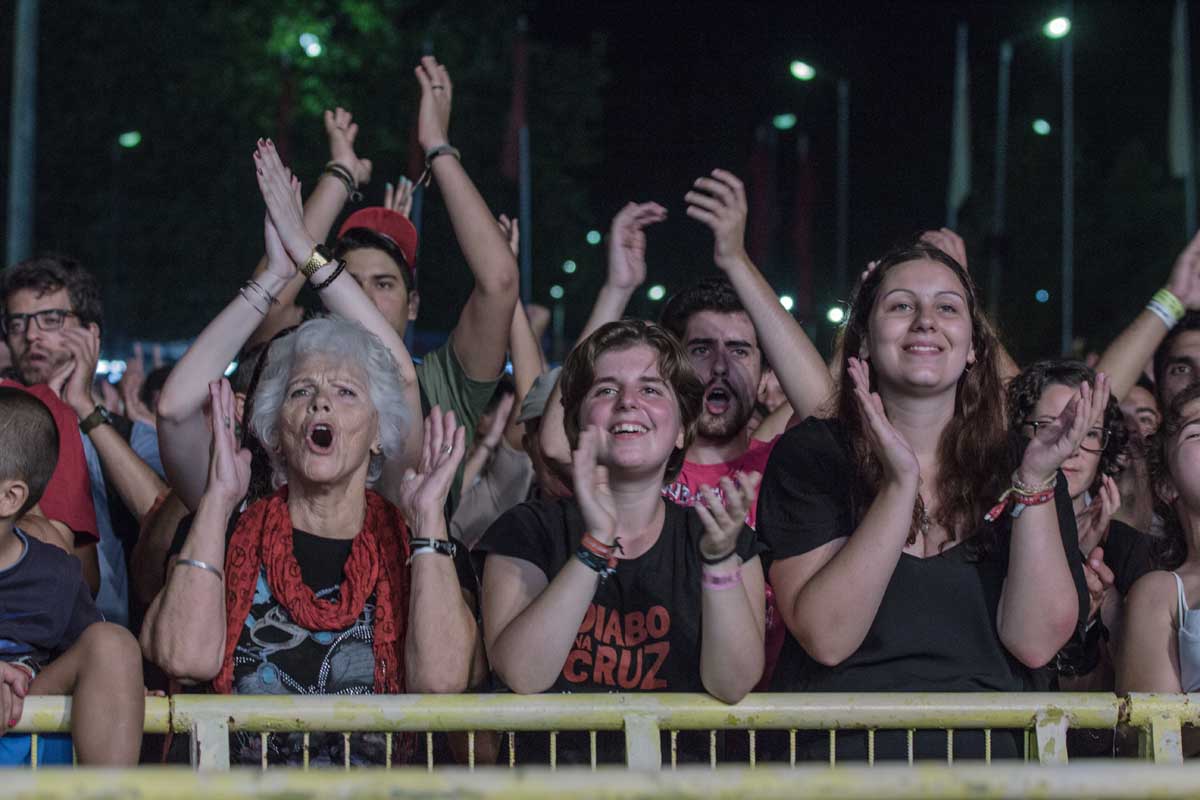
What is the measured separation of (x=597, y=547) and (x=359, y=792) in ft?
5.06

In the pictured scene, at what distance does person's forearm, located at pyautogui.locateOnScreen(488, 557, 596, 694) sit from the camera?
3.45 m

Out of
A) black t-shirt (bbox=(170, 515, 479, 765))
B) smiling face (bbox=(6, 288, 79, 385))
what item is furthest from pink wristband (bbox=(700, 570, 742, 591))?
smiling face (bbox=(6, 288, 79, 385))

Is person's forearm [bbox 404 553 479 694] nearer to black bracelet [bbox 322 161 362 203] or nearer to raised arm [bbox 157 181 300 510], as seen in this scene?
raised arm [bbox 157 181 300 510]

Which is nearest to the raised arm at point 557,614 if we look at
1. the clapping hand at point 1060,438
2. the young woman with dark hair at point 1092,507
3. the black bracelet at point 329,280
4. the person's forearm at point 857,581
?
the person's forearm at point 857,581

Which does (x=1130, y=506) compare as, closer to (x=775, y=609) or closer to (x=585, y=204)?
(x=775, y=609)

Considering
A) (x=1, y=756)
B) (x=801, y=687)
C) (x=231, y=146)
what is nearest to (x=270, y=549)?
(x=1, y=756)

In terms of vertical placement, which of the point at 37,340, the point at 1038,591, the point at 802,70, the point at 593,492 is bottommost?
the point at 1038,591

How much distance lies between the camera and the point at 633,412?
3.91 m

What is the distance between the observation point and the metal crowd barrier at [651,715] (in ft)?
10.6

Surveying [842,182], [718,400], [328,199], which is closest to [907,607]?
[718,400]

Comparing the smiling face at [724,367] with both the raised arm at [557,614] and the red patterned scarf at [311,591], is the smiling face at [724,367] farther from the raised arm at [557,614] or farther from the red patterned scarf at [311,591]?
the raised arm at [557,614]

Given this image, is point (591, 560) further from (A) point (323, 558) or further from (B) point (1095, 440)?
(B) point (1095, 440)

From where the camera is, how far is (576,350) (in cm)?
423

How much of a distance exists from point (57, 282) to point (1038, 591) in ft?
12.1
